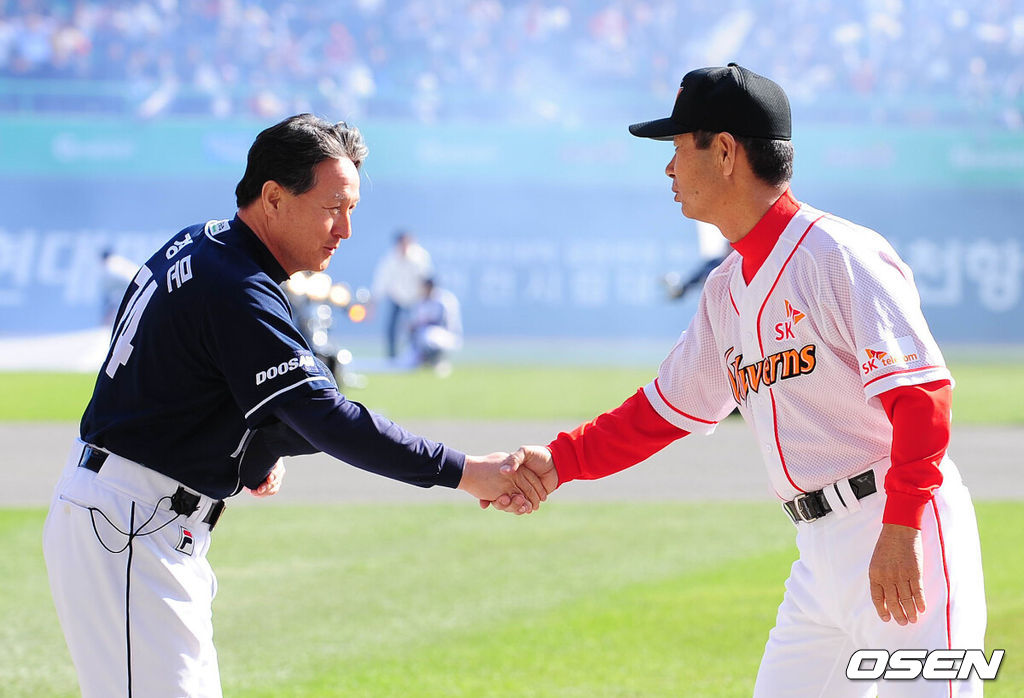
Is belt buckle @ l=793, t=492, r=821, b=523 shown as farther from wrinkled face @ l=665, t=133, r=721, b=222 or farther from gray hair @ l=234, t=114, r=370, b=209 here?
gray hair @ l=234, t=114, r=370, b=209

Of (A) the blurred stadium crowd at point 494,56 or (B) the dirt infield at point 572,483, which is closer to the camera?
(B) the dirt infield at point 572,483

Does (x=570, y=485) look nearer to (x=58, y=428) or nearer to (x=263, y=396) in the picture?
(x=58, y=428)

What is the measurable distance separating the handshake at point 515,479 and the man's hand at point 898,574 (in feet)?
4.50

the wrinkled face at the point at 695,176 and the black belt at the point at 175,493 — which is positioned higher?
the wrinkled face at the point at 695,176

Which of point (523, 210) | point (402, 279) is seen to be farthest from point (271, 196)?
point (523, 210)

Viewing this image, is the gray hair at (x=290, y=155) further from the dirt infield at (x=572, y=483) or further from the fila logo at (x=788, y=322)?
the dirt infield at (x=572, y=483)

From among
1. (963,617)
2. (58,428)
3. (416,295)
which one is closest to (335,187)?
(963,617)

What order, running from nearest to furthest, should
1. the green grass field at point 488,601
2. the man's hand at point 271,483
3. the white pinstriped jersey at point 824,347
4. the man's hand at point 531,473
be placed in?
the white pinstriped jersey at point 824,347, the man's hand at point 271,483, the man's hand at point 531,473, the green grass field at point 488,601

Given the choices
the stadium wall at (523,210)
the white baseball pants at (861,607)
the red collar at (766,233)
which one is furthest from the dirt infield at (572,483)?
the stadium wall at (523,210)

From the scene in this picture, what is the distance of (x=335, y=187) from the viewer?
3.68 metres

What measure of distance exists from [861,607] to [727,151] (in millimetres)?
1296

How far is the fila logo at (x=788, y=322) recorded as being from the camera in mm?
3287

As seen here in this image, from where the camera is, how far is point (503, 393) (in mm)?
18750

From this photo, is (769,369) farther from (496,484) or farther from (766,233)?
(496,484)
